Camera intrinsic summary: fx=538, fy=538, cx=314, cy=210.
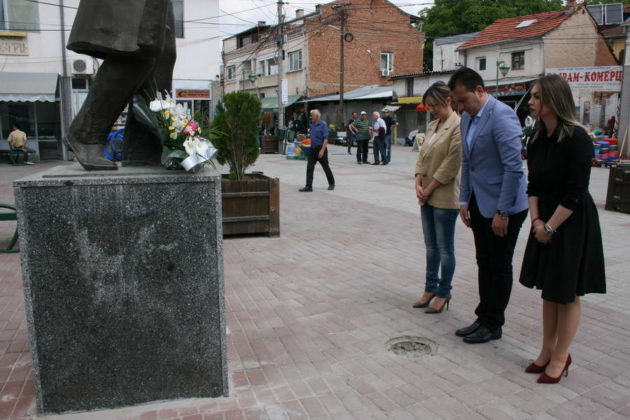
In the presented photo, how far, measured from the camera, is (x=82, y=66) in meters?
20.9

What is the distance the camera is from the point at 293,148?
2139cm

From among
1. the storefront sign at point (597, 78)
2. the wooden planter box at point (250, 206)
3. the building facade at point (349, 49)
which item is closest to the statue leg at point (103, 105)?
the wooden planter box at point (250, 206)

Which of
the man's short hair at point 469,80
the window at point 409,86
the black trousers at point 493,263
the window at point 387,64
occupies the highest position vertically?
the window at point 387,64

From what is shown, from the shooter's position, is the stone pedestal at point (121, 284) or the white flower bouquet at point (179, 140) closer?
the stone pedestal at point (121, 284)

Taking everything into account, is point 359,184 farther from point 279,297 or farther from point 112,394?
point 112,394

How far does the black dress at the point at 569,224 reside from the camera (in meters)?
3.07

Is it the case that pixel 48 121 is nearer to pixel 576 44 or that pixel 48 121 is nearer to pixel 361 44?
pixel 361 44

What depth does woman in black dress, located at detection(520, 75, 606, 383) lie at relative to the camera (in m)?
3.10

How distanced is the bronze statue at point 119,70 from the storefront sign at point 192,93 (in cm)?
2107

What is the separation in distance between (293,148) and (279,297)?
16.9 m

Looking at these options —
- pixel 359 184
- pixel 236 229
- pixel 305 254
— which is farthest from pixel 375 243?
pixel 359 184

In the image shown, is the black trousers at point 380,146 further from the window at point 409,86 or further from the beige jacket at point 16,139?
the window at point 409,86

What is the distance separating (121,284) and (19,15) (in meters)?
21.7

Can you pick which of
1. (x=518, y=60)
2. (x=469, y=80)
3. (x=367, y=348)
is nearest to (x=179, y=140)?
(x=367, y=348)
